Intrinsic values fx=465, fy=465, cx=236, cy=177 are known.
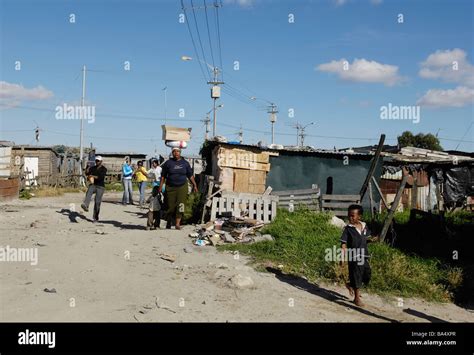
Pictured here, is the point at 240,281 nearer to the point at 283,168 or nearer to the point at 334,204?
the point at 334,204

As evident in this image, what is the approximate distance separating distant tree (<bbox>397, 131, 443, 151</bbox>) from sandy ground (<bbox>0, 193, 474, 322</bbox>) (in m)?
44.7

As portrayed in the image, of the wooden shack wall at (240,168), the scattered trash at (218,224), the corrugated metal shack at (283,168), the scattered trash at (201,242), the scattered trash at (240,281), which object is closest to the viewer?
the scattered trash at (240,281)

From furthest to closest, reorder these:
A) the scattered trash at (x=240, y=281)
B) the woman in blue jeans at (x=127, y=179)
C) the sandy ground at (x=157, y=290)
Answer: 1. the woman in blue jeans at (x=127, y=179)
2. the scattered trash at (x=240, y=281)
3. the sandy ground at (x=157, y=290)

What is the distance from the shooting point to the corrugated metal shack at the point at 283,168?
15367 millimetres

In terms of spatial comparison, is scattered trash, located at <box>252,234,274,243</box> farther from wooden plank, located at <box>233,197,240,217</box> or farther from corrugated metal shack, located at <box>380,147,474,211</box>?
corrugated metal shack, located at <box>380,147,474,211</box>

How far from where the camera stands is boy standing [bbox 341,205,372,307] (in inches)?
255

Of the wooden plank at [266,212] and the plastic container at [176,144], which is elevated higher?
the plastic container at [176,144]

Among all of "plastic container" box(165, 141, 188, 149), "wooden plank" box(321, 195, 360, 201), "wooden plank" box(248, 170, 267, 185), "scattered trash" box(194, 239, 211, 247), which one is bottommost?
"scattered trash" box(194, 239, 211, 247)

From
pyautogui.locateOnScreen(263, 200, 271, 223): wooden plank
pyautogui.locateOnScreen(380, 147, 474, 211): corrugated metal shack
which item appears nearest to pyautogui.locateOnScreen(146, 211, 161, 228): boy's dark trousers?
pyautogui.locateOnScreen(263, 200, 271, 223): wooden plank

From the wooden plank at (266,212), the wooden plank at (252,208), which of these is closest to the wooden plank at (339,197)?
the wooden plank at (266,212)

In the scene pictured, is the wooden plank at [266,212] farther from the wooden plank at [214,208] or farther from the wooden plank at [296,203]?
the wooden plank at [296,203]

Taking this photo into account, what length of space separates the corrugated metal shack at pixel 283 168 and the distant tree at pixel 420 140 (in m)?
33.6

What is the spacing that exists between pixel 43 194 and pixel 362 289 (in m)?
18.6

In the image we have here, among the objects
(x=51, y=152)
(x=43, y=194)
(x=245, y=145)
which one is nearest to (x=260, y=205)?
(x=245, y=145)
